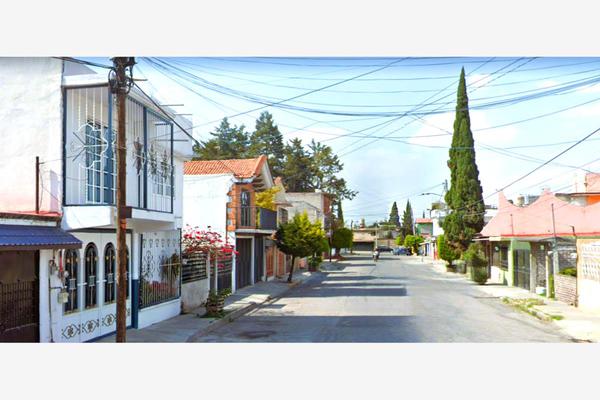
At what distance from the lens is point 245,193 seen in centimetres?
2928

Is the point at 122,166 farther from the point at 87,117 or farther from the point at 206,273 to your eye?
the point at 206,273

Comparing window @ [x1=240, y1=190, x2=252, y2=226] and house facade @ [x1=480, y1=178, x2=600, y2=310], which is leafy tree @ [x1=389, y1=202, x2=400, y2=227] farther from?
window @ [x1=240, y1=190, x2=252, y2=226]

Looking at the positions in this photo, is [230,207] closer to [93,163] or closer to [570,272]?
[570,272]

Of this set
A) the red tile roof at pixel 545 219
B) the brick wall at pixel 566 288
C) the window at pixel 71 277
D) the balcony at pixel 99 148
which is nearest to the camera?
the window at pixel 71 277

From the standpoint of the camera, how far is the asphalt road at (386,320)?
49.1ft

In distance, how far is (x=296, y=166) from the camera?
1955 inches

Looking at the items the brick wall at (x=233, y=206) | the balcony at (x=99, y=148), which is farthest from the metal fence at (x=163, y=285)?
the brick wall at (x=233, y=206)

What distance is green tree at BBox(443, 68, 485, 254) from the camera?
40719 millimetres

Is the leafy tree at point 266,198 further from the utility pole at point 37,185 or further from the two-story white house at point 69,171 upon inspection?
the utility pole at point 37,185

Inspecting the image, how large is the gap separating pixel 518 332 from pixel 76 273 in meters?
10.7

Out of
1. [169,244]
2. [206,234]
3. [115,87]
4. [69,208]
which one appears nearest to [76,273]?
[69,208]

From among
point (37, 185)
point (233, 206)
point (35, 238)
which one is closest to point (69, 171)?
point (37, 185)

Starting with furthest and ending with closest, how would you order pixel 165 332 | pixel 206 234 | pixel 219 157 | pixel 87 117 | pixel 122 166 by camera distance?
1. pixel 219 157
2. pixel 206 234
3. pixel 165 332
4. pixel 87 117
5. pixel 122 166

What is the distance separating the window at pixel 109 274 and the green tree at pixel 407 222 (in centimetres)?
10778
